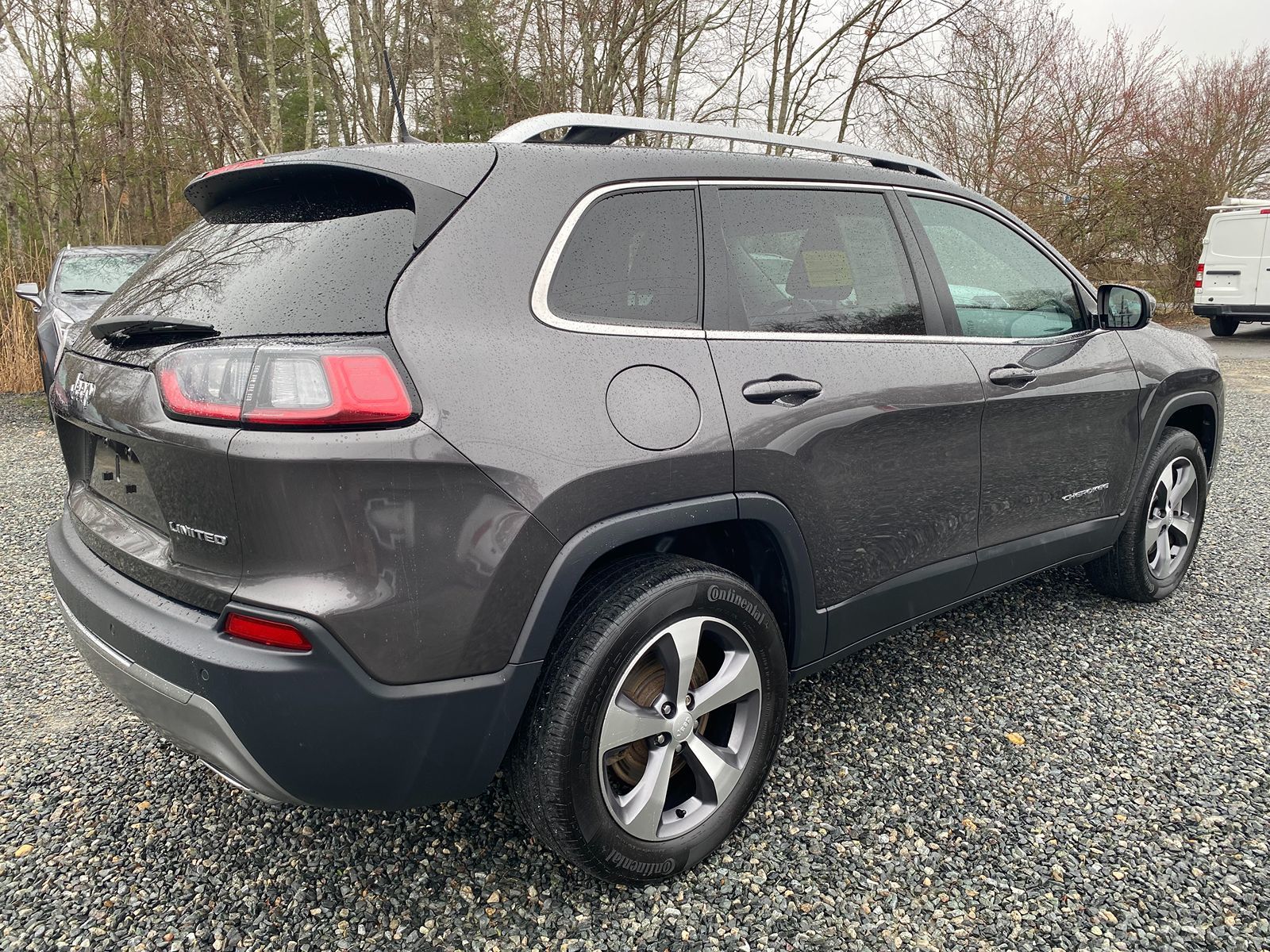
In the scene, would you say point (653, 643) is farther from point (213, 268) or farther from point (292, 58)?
point (292, 58)

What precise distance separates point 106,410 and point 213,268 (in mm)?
377

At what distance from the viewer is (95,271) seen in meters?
8.67

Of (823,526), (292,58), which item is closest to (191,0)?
(292,58)

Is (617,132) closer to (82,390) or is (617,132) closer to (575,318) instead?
(575,318)

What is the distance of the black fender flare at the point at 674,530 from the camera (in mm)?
1716

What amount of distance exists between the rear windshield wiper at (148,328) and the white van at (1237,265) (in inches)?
690

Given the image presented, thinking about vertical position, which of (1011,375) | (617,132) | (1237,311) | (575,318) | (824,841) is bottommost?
(824,841)

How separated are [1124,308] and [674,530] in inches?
91.3

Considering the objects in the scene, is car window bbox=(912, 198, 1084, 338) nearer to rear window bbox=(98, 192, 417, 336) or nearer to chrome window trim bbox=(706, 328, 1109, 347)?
chrome window trim bbox=(706, 328, 1109, 347)

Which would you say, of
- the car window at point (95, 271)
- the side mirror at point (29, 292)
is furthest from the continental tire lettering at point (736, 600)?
the side mirror at point (29, 292)

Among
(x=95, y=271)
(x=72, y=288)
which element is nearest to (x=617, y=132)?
(x=72, y=288)

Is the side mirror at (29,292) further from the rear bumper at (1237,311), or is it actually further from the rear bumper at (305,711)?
the rear bumper at (1237,311)

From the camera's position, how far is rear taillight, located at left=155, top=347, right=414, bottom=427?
1524 millimetres

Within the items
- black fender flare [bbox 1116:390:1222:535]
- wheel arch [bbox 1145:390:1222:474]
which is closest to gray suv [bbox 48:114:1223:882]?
black fender flare [bbox 1116:390:1222:535]
